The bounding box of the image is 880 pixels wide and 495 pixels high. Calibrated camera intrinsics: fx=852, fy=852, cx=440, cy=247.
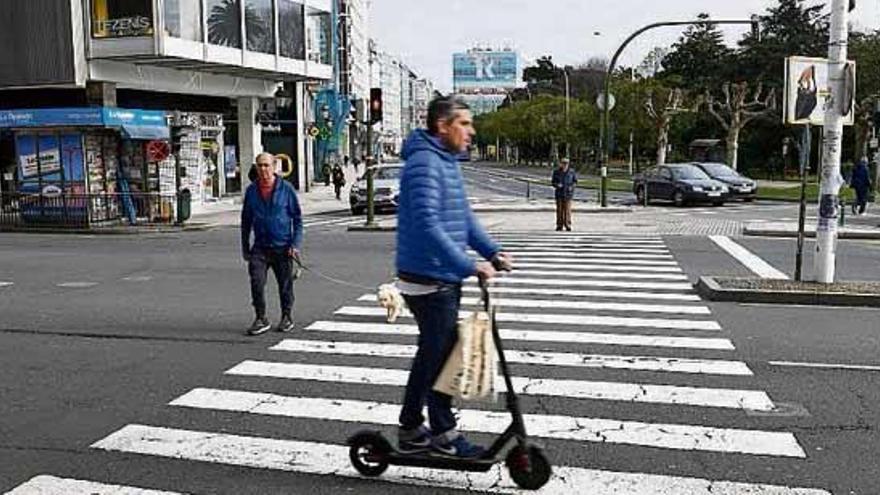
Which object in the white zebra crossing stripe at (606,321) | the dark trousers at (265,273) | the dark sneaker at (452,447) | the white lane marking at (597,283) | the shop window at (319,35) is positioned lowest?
the white lane marking at (597,283)

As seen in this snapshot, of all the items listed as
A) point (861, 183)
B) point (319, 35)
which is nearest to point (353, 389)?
point (861, 183)

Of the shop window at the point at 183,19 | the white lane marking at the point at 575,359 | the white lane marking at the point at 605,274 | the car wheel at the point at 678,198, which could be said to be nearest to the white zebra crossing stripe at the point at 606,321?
the white lane marking at the point at 575,359

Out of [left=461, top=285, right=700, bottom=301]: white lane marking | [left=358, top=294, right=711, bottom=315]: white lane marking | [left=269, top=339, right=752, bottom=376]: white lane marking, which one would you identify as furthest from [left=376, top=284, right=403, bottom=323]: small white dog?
[left=461, top=285, right=700, bottom=301]: white lane marking

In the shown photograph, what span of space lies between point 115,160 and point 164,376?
2054 cm

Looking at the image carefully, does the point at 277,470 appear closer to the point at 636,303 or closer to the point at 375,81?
the point at 636,303

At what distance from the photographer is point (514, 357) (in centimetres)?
762

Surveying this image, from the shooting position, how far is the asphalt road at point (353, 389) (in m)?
4.94

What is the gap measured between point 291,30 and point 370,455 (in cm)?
3045

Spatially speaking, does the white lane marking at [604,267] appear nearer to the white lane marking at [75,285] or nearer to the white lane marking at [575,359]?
the white lane marking at [575,359]

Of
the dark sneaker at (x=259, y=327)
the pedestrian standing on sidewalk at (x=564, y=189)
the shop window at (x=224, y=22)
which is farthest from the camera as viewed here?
the shop window at (x=224, y=22)

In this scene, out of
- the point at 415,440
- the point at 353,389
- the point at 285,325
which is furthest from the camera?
the point at 285,325

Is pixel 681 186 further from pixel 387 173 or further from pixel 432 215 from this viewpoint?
pixel 432 215

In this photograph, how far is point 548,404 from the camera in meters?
6.18

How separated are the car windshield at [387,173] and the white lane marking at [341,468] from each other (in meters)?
23.6
